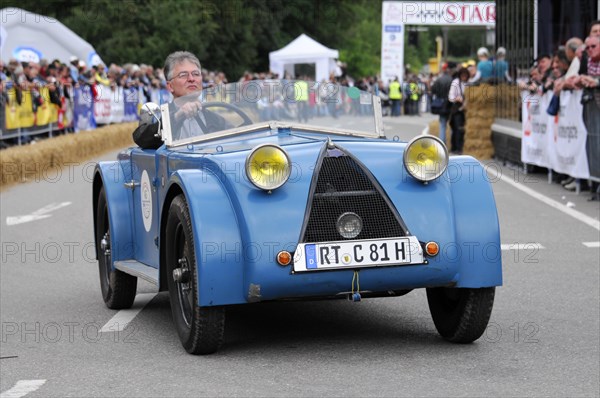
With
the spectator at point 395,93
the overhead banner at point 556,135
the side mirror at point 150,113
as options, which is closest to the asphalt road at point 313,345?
the side mirror at point 150,113

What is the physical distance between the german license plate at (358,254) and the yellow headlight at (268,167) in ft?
1.17

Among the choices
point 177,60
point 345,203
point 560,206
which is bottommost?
point 560,206

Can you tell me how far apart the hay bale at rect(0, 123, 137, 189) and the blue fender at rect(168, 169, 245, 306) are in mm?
13671

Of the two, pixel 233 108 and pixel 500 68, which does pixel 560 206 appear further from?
pixel 500 68

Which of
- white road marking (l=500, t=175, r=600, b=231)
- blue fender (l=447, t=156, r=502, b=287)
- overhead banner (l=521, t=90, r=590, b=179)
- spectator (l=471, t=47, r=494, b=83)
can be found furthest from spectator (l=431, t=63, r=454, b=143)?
blue fender (l=447, t=156, r=502, b=287)

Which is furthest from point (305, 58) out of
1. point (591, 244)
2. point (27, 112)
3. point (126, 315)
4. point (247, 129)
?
point (247, 129)

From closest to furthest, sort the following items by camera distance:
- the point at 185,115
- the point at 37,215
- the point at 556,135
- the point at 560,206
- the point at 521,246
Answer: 1. the point at 185,115
2. the point at 521,246
3. the point at 560,206
4. the point at 37,215
5. the point at 556,135

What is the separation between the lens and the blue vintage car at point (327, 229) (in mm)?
6215

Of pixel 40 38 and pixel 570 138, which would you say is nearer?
pixel 570 138

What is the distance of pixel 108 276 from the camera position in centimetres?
862

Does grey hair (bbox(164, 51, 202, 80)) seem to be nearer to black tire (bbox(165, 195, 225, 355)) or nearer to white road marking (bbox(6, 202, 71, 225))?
black tire (bbox(165, 195, 225, 355))

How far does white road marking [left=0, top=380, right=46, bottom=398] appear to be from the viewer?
577cm

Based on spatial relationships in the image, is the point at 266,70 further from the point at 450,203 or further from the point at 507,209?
the point at 450,203

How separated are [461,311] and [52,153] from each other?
17.5 meters
